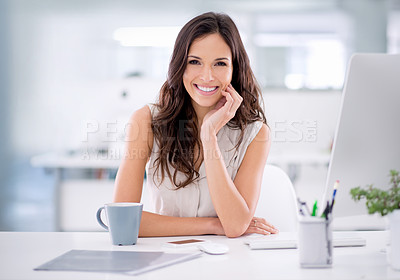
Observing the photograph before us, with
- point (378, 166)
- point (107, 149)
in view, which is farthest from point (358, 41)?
point (378, 166)

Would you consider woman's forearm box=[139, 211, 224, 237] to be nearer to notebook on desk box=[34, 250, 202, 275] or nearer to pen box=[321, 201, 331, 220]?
notebook on desk box=[34, 250, 202, 275]

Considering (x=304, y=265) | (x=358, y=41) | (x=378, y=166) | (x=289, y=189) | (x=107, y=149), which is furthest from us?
(x=358, y=41)

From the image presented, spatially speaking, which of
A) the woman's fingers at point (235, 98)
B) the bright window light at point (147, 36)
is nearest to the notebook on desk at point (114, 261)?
the woman's fingers at point (235, 98)

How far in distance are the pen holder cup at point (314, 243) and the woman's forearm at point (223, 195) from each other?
0.39 metres

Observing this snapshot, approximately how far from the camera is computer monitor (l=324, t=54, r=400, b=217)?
1048 mm

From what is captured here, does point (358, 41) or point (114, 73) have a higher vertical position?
point (358, 41)

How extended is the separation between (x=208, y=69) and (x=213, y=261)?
2.57 feet

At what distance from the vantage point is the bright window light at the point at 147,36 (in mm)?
4680

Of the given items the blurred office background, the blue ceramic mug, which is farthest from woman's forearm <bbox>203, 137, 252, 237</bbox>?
the blurred office background

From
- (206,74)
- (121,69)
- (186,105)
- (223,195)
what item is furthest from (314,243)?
(121,69)

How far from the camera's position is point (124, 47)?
474 cm

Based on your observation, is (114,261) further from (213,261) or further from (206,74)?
(206,74)

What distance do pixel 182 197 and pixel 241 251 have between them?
56 centimetres

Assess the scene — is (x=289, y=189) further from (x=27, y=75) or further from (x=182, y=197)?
(x=27, y=75)
